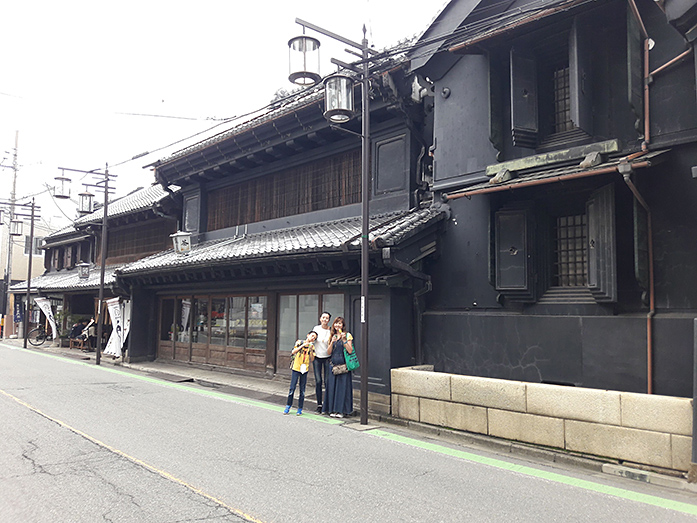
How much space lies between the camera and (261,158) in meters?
16.8

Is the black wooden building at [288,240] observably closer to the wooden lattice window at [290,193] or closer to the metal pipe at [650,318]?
the wooden lattice window at [290,193]

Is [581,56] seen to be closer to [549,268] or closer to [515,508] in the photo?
[549,268]

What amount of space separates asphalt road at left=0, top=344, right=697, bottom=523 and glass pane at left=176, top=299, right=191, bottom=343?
9.28 meters

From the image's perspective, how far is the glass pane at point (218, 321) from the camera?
1770 centimetres

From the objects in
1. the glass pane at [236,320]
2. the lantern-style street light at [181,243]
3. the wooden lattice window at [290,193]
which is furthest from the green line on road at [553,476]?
the lantern-style street light at [181,243]

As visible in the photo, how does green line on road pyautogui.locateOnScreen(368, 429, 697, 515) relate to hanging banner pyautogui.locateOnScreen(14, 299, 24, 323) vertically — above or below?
below

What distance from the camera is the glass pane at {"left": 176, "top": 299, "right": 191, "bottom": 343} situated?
1945cm

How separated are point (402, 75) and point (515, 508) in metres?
9.75

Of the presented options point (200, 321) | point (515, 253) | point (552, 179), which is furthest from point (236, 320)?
point (552, 179)

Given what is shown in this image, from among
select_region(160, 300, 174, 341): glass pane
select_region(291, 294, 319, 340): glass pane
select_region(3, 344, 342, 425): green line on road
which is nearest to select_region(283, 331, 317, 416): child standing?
select_region(3, 344, 342, 425): green line on road

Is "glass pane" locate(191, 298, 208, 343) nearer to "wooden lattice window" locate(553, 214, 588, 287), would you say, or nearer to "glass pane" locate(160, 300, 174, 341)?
"glass pane" locate(160, 300, 174, 341)

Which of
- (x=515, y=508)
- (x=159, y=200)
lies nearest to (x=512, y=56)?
(x=515, y=508)

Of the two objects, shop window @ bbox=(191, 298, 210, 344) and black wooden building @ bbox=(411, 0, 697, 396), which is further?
shop window @ bbox=(191, 298, 210, 344)

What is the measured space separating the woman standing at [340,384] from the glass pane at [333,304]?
9.66 ft
